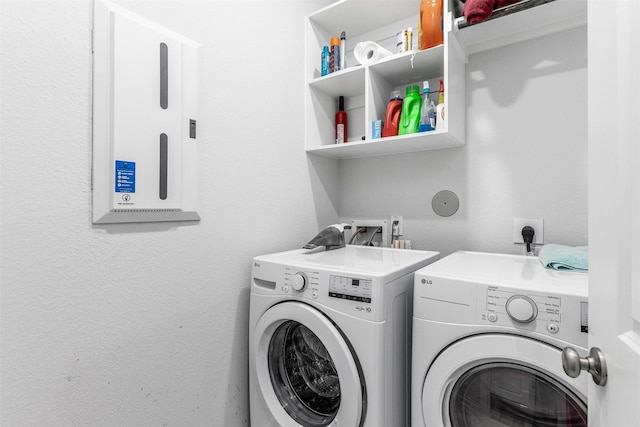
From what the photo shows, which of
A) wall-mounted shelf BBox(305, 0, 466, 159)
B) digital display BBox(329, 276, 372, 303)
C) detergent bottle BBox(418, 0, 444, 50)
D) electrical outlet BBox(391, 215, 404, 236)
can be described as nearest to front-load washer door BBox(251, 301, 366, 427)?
digital display BBox(329, 276, 372, 303)

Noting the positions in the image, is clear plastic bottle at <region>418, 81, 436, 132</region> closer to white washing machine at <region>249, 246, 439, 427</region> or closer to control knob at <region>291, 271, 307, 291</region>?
white washing machine at <region>249, 246, 439, 427</region>

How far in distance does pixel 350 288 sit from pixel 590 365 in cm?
64

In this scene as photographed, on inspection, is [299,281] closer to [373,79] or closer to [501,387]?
[501,387]

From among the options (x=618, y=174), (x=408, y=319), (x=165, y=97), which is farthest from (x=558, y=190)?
(x=165, y=97)

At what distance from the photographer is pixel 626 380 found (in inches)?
19.4

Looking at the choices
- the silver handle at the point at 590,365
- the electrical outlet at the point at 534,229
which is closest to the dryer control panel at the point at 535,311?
the silver handle at the point at 590,365

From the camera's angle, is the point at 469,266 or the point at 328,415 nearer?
the point at 469,266

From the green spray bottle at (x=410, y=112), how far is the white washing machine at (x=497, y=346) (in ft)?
2.43

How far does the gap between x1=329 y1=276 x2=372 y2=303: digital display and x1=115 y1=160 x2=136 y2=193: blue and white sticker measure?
735mm

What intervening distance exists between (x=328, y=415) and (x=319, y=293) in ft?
1.73

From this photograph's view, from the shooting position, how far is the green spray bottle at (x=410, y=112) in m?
1.54

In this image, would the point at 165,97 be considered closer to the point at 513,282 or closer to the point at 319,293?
the point at 319,293

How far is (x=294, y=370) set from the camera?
1412 millimetres

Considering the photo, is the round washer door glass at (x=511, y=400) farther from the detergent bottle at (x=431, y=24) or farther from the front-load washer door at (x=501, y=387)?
the detergent bottle at (x=431, y=24)
